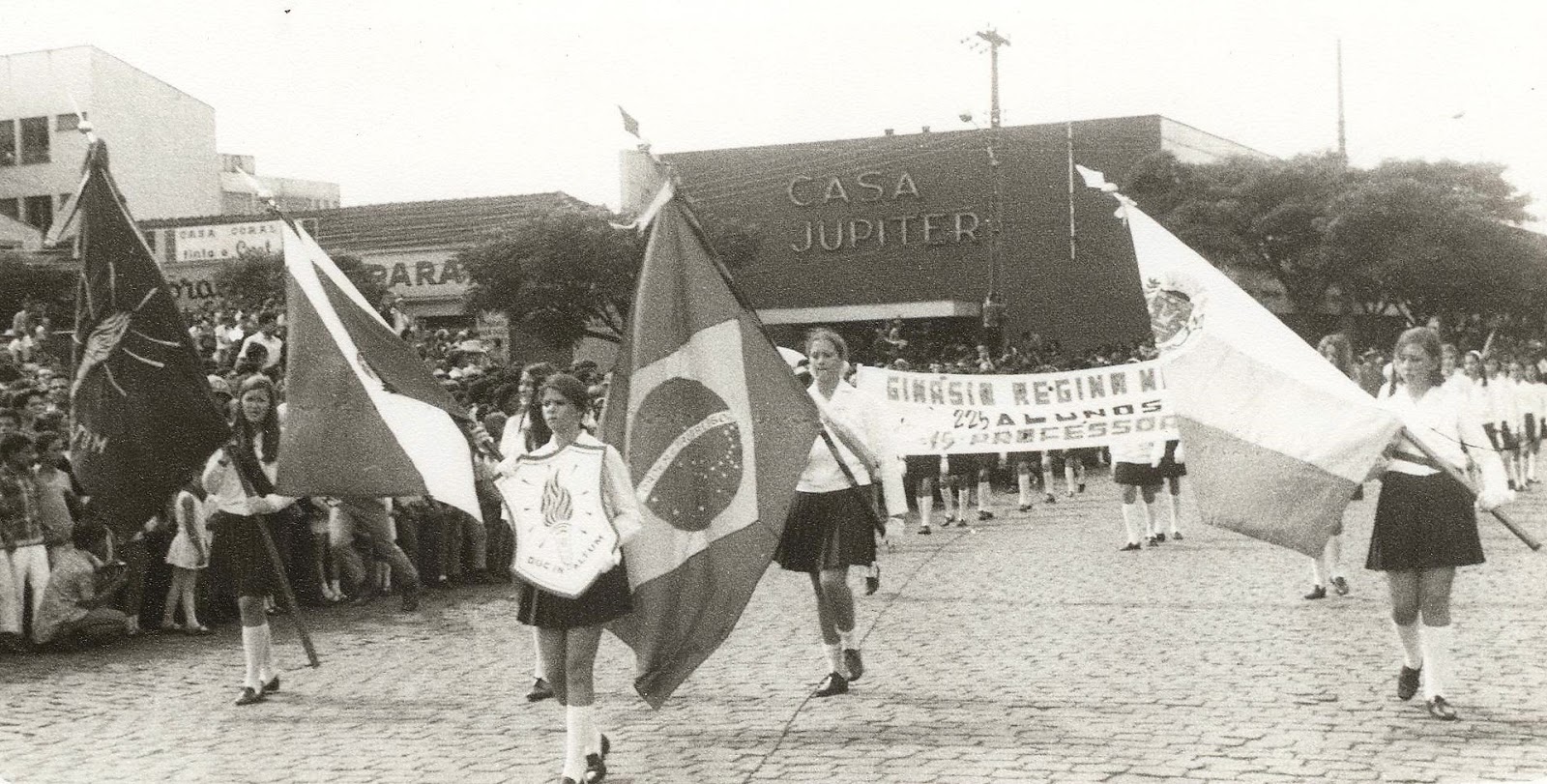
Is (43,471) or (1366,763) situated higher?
(43,471)

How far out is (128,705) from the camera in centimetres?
821

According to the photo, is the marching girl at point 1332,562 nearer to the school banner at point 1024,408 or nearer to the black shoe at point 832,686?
the school banner at point 1024,408

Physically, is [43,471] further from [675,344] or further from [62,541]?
[675,344]

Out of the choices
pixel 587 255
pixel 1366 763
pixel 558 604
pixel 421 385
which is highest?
pixel 587 255

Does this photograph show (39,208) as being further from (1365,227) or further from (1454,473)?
(1454,473)

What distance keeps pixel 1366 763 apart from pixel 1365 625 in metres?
3.66

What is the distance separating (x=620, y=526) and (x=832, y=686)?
7.08 feet

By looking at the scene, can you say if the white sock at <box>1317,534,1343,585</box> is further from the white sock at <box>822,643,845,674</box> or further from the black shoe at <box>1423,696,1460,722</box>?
the white sock at <box>822,643,845,674</box>

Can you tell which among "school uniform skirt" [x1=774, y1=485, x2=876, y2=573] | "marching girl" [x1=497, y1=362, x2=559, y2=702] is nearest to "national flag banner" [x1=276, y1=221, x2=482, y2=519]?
"marching girl" [x1=497, y1=362, x2=559, y2=702]

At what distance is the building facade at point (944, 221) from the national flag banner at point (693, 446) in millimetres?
36094

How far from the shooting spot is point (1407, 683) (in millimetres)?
7156

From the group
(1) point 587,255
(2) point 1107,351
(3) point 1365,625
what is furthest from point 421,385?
(1) point 587,255

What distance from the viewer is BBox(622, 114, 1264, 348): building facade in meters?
44.2

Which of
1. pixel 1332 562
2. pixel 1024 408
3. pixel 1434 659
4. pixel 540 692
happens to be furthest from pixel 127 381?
pixel 1024 408
